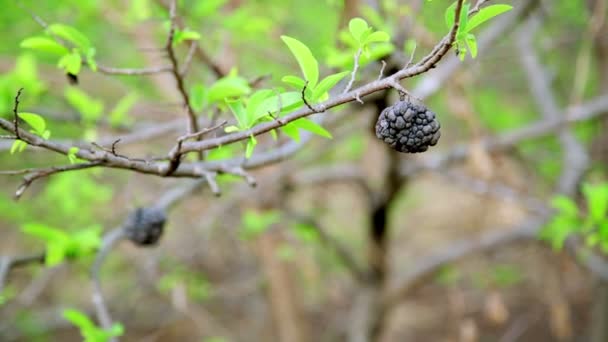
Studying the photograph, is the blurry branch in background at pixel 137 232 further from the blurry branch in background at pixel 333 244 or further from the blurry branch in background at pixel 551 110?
the blurry branch in background at pixel 551 110

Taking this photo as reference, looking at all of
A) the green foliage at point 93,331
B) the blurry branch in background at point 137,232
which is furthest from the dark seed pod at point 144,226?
the green foliage at point 93,331

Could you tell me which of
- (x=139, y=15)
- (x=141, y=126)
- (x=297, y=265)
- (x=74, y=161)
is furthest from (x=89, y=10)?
(x=297, y=265)

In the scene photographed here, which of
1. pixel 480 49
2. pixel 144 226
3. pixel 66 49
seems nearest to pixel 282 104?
pixel 66 49

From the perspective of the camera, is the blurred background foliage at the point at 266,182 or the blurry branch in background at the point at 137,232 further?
the blurred background foliage at the point at 266,182

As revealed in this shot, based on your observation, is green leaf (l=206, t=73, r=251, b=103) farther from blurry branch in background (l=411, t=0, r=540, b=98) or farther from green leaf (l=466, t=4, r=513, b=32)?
blurry branch in background (l=411, t=0, r=540, b=98)

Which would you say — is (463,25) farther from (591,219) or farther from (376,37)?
(591,219)

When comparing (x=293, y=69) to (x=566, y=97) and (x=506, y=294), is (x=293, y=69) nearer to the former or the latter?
(x=566, y=97)

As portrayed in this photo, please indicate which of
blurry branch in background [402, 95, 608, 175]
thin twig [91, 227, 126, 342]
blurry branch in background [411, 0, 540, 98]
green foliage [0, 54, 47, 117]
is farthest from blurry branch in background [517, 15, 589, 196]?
green foliage [0, 54, 47, 117]
